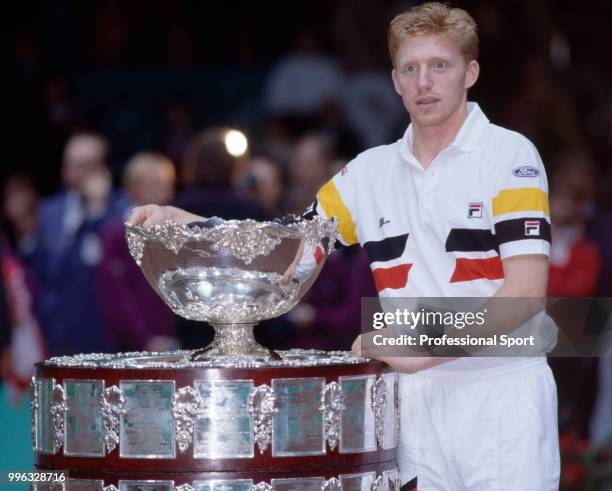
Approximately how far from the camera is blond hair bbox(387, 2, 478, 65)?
3.71 meters

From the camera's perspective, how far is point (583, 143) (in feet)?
33.2

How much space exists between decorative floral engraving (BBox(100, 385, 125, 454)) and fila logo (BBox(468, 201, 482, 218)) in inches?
40.1

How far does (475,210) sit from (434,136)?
0.94 feet

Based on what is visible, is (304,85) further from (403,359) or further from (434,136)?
(403,359)

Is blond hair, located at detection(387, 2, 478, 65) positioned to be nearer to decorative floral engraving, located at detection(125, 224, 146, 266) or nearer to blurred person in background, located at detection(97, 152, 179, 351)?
decorative floral engraving, located at detection(125, 224, 146, 266)

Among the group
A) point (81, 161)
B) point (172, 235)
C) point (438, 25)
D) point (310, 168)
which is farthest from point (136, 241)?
point (81, 161)

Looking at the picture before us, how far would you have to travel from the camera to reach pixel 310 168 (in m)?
7.71

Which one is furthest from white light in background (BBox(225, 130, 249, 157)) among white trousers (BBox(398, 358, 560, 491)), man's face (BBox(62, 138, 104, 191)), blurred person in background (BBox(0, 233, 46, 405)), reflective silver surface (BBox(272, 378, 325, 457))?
reflective silver surface (BBox(272, 378, 325, 457))

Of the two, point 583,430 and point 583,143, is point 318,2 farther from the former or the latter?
point 583,430

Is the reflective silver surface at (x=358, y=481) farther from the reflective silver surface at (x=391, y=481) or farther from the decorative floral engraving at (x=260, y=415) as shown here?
the decorative floral engraving at (x=260, y=415)

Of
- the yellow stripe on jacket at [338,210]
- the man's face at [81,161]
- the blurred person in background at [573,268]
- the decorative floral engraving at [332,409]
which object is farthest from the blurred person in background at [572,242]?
the decorative floral engraving at [332,409]

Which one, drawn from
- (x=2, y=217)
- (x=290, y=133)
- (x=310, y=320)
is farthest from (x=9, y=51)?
(x=310, y=320)

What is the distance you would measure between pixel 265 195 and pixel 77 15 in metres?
4.49

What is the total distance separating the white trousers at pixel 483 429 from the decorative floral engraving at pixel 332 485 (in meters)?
0.43
